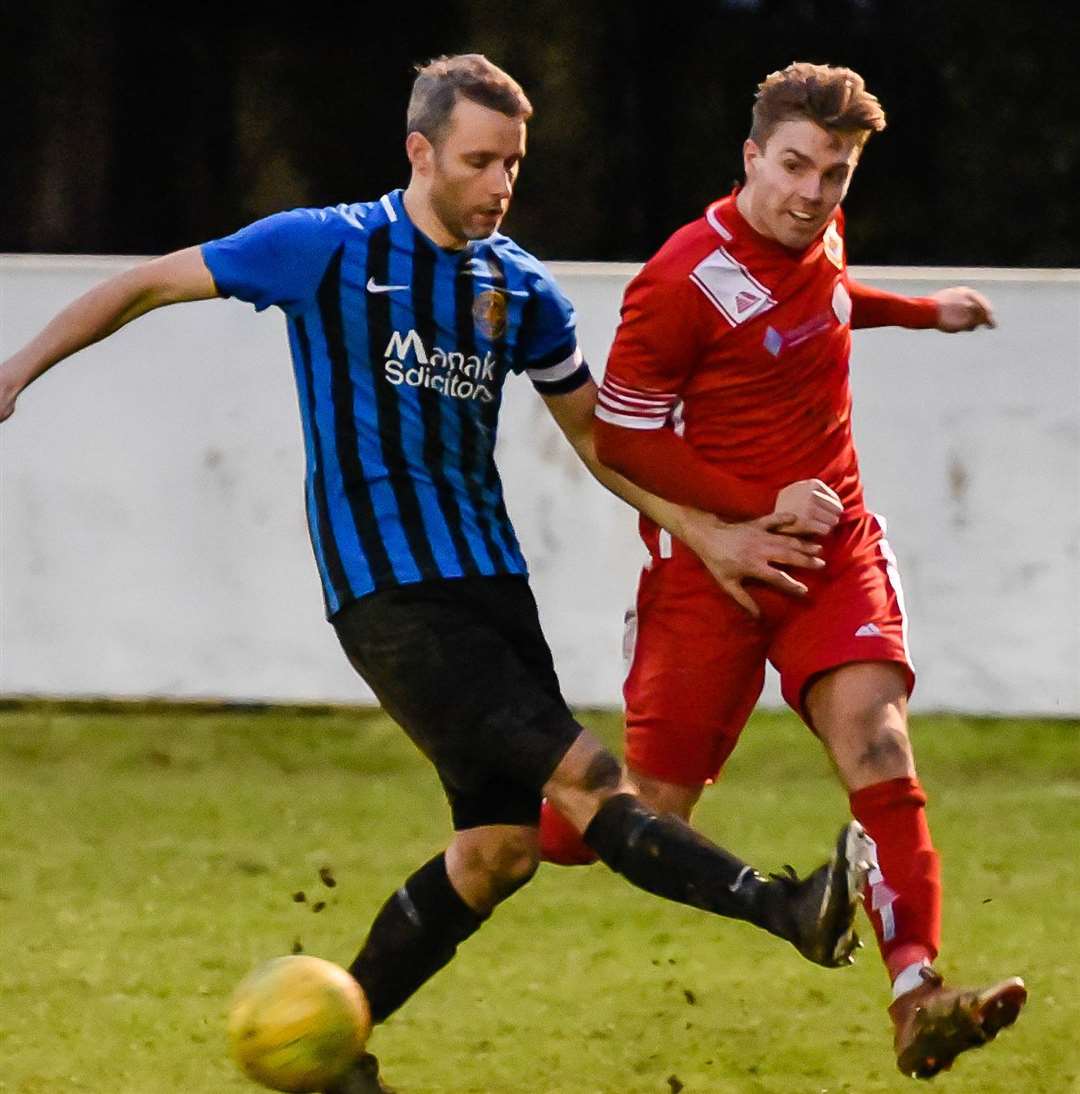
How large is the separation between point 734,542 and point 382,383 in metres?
0.86

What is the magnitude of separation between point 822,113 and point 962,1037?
6.31ft

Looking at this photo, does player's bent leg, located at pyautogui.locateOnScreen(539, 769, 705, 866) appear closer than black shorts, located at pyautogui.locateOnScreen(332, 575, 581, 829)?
No

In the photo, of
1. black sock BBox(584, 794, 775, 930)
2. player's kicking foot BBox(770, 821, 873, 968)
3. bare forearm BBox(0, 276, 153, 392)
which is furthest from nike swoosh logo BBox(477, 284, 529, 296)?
player's kicking foot BBox(770, 821, 873, 968)

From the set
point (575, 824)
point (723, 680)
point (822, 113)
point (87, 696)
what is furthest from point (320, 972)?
point (87, 696)

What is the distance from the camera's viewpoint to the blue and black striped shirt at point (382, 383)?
478 cm

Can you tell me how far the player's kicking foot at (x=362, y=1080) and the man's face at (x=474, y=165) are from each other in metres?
1.72

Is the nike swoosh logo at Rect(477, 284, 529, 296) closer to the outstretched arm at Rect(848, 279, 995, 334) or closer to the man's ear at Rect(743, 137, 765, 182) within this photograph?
the man's ear at Rect(743, 137, 765, 182)

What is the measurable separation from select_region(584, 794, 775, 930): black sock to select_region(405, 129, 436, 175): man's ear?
1351 mm

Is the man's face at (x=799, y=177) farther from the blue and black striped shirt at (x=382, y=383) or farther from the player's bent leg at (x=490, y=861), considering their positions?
the player's bent leg at (x=490, y=861)

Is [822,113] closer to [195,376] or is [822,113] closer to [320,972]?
[320,972]

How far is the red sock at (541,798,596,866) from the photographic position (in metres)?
5.23

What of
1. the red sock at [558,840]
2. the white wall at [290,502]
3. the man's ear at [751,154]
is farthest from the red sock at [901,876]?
the white wall at [290,502]

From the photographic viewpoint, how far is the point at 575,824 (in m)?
4.61

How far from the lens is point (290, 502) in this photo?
9.23 m
